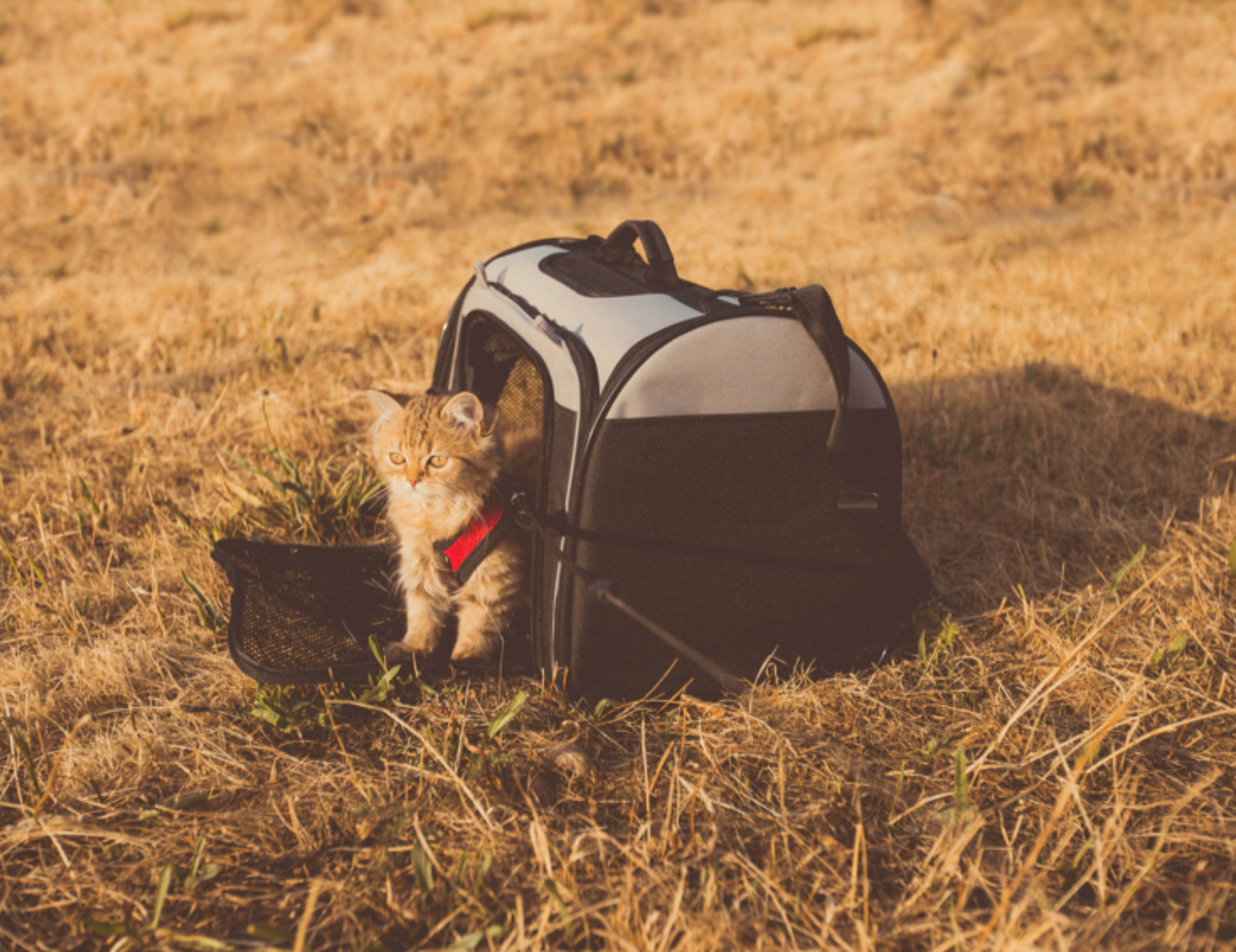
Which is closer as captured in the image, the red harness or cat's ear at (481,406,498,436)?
the red harness

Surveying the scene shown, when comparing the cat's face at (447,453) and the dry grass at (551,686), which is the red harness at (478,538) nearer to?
the cat's face at (447,453)

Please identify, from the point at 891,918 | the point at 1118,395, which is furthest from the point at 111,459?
the point at 1118,395

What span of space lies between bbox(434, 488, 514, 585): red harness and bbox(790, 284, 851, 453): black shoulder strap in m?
0.81

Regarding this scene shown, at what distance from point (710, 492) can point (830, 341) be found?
42 centimetres

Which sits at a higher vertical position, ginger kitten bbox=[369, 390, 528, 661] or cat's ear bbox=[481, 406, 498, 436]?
cat's ear bbox=[481, 406, 498, 436]

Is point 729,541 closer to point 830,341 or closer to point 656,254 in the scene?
Result: point 830,341

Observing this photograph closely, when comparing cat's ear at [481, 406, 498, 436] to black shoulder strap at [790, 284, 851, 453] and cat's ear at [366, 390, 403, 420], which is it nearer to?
cat's ear at [366, 390, 403, 420]

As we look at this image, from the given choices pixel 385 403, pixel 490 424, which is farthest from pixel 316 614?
pixel 490 424

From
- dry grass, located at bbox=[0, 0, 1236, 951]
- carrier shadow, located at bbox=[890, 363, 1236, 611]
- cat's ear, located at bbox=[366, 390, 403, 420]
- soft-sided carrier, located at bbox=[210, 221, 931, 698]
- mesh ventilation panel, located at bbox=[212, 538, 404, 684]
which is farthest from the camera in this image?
carrier shadow, located at bbox=[890, 363, 1236, 611]

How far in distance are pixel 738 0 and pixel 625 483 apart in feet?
38.4

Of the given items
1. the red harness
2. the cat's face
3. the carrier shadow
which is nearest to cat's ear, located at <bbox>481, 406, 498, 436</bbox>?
the cat's face

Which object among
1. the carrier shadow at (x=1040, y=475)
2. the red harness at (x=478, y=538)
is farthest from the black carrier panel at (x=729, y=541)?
the carrier shadow at (x=1040, y=475)

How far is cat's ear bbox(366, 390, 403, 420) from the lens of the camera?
85.2 inches

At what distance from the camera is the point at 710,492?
1.74 m
